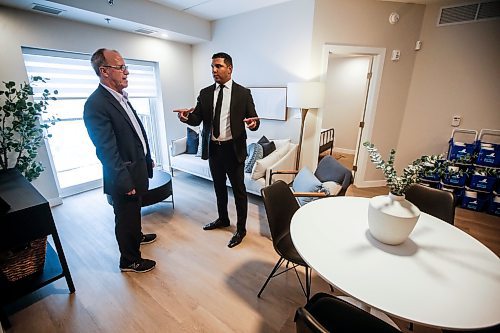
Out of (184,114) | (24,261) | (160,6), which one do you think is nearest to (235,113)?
(184,114)

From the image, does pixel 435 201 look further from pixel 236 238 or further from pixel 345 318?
pixel 236 238

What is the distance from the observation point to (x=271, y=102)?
3672mm

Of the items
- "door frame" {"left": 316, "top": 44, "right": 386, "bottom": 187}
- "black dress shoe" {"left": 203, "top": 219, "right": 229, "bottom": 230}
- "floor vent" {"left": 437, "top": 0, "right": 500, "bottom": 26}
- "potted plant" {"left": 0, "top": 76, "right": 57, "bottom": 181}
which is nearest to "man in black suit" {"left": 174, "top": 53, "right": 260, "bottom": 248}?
"black dress shoe" {"left": 203, "top": 219, "right": 229, "bottom": 230}

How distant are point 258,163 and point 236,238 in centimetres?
101

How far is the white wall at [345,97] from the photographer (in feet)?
17.8

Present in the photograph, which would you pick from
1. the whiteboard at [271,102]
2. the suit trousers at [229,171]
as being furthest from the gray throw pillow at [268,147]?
the suit trousers at [229,171]

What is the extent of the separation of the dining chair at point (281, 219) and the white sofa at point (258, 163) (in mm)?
1216

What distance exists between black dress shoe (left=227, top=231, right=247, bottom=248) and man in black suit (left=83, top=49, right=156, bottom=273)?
0.89 meters

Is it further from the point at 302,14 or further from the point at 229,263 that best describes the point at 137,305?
the point at 302,14

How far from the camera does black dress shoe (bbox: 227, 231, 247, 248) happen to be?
2.35m

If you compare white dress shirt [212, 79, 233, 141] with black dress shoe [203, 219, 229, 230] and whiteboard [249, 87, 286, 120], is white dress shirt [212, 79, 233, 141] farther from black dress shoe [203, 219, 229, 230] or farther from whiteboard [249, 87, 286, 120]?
whiteboard [249, 87, 286, 120]

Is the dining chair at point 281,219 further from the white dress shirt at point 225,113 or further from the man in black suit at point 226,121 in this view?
the white dress shirt at point 225,113

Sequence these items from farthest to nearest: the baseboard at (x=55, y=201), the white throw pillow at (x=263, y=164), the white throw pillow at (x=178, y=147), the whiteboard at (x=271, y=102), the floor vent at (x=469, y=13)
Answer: the white throw pillow at (x=178, y=147) → the whiteboard at (x=271, y=102) → the baseboard at (x=55, y=201) → the white throw pillow at (x=263, y=164) → the floor vent at (x=469, y=13)

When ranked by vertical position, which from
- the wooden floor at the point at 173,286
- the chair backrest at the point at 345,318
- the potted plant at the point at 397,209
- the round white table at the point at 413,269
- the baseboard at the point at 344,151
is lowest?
the wooden floor at the point at 173,286
